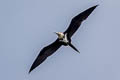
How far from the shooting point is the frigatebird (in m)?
42.9

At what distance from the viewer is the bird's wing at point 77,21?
1697 inches

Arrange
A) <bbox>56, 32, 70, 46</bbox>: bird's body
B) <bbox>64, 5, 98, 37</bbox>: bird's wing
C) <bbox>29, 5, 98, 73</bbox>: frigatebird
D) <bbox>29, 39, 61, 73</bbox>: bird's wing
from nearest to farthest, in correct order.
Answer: <bbox>56, 32, 70, 46</bbox>: bird's body → <bbox>29, 5, 98, 73</bbox>: frigatebird → <bbox>64, 5, 98, 37</bbox>: bird's wing → <bbox>29, 39, 61, 73</bbox>: bird's wing

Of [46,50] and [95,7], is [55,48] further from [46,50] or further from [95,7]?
[95,7]

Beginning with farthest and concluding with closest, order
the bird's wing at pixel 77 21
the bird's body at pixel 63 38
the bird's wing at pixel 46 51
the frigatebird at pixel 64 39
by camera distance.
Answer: the bird's wing at pixel 46 51 < the bird's wing at pixel 77 21 < the frigatebird at pixel 64 39 < the bird's body at pixel 63 38

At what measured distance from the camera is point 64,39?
42781 millimetres

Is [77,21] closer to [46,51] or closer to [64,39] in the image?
[64,39]

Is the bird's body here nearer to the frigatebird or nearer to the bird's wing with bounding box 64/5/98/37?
the frigatebird

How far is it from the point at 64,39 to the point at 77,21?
1.82 metres

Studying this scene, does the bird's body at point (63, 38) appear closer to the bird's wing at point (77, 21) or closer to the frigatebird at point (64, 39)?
the frigatebird at point (64, 39)

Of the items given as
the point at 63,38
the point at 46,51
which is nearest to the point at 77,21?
the point at 63,38

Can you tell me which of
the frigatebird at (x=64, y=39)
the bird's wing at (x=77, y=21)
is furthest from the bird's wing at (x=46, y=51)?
the bird's wing at (x=77, y=21)

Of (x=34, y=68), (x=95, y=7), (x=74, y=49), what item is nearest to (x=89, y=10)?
(x=95, y=7)

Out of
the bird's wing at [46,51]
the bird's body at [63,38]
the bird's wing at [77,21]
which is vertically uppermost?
the bird's wing at [77,21]

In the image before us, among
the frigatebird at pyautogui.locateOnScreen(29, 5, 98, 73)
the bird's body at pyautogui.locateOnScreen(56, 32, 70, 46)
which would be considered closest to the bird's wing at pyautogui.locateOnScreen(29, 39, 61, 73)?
the frigatebird at pyautogui.locateOnScreen(29, 5, 98, 73)
